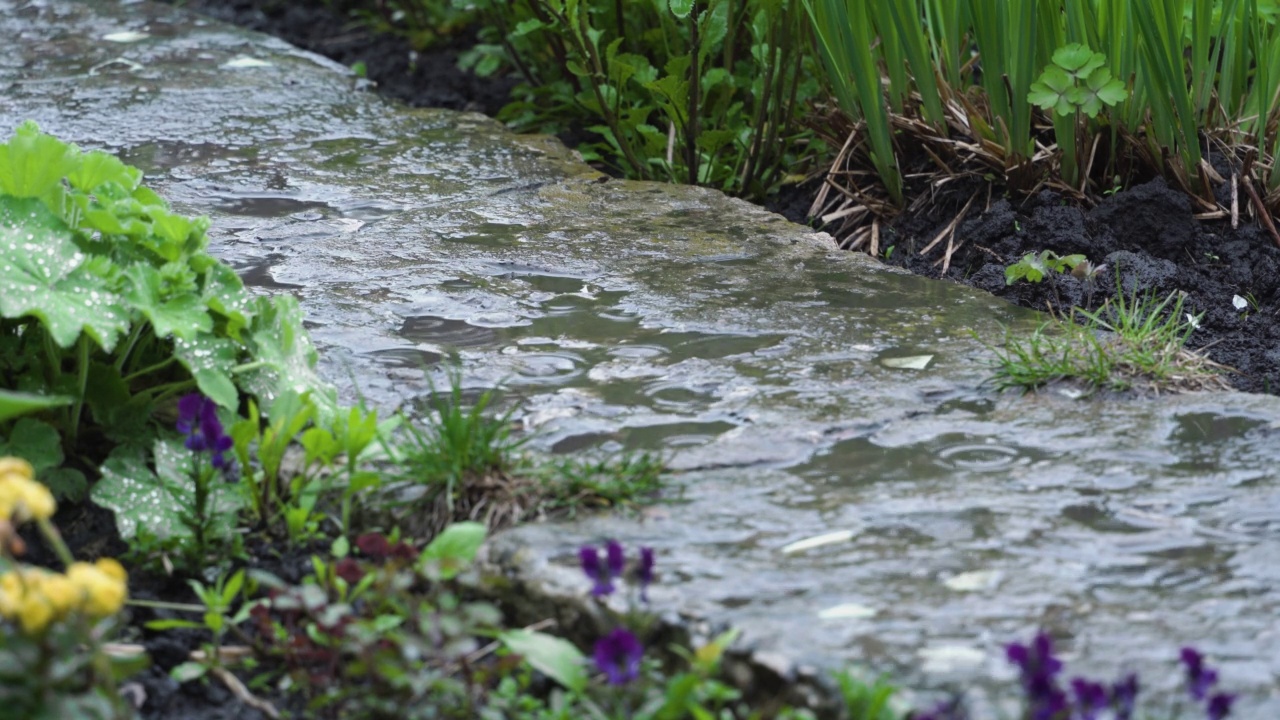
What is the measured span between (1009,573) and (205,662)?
3.92ft

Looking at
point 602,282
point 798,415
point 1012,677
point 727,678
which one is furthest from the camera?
point 602,282

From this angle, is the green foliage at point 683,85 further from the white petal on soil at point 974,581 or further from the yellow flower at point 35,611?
the yellow flower at point 35,611

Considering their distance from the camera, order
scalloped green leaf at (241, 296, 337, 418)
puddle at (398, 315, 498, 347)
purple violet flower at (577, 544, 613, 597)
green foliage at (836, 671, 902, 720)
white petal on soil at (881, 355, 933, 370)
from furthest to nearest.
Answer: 1. puddle at (398, 315, 498, 347)
2. white petal on soil at (881, 355, 933, 370)
3. scalloped green leaf at (241, 296, 337, 418)
4. purple violet flower at (577, 544, 613, 597)
5. green foliage at (836, 671, 902, 720)

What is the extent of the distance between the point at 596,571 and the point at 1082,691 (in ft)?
2.08

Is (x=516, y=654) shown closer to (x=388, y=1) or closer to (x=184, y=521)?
(x=184, y=521)

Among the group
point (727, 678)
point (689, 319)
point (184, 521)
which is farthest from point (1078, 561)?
point (184, 521)

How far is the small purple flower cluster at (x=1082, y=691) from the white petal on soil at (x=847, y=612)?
25 centimetres

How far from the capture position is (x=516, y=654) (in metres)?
1.85

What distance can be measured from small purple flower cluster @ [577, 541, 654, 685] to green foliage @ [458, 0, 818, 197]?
2303 millimetres

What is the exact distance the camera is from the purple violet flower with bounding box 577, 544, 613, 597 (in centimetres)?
176

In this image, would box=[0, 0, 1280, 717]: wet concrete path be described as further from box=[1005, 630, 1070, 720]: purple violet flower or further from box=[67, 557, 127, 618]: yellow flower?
box=[67, 557, 127, 618]: yellow flower

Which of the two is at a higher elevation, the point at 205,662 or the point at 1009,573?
the point at 1009,573

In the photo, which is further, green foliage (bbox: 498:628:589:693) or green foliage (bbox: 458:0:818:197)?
green foliage (bbox: 458:0:818:197)

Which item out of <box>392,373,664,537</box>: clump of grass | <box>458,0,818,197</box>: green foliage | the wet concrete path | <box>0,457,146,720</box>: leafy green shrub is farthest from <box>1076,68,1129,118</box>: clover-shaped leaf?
<box>0,457,146,720</box>: leafy green shrub
